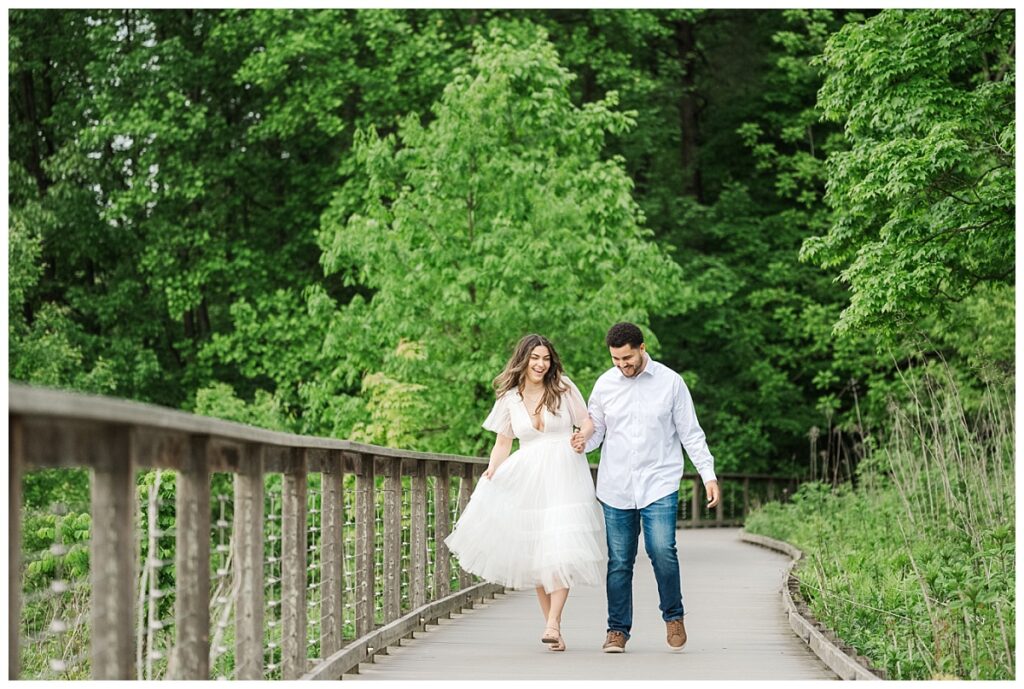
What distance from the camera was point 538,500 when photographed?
825 centimetres

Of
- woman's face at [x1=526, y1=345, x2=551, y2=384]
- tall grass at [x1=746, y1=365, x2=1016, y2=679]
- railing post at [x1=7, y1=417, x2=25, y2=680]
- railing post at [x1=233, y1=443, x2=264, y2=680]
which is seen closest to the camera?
railing post at [x1=7, y1=417, x2=25, y2=680]

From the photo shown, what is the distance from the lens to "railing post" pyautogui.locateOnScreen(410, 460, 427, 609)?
911 cm

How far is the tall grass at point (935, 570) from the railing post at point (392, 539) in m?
2.54

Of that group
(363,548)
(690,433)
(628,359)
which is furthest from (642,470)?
(363,548)

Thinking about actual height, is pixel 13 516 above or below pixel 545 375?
below

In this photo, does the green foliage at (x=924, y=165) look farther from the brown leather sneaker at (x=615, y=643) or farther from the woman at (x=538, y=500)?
the brown leather sneaker at (x=615, y=643)

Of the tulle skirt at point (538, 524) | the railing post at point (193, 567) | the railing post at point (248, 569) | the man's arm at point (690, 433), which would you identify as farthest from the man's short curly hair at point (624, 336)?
the railing post at point (193, 567)

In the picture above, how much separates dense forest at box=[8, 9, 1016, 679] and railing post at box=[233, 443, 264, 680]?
3.19 m

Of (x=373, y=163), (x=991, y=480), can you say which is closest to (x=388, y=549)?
(x=991, y=480)

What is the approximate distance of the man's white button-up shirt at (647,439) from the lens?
25.3ft

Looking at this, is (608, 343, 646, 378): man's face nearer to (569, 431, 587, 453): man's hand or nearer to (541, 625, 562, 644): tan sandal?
(569, 431, 587, 453): man's hand

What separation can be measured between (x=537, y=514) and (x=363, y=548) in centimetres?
125

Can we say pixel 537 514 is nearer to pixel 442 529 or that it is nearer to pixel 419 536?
pixel 419 536

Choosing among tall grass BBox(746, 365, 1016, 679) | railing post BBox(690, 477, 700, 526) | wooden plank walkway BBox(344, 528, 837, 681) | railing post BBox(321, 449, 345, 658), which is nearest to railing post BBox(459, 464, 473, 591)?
wooden plank walkway BBox(344, 528, 837, 681)
